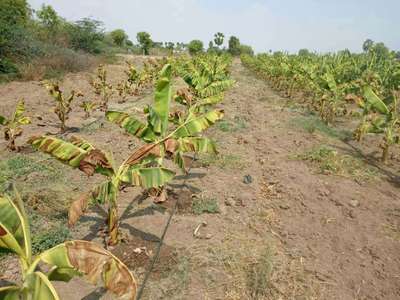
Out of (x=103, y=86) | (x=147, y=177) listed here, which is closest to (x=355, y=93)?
(x=103, y=86)

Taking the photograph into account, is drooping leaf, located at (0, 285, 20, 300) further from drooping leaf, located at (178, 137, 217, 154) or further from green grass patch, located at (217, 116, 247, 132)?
green grass patch, located at (217, 116, 247, 132)

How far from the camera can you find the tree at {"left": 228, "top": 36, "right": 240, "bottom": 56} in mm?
67250

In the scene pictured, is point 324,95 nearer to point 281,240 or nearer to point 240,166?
point 240,166

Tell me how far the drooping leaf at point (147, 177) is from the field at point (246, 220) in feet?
3.41

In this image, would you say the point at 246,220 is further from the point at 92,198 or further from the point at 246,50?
the point at 246,50

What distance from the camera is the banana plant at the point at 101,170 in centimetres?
360

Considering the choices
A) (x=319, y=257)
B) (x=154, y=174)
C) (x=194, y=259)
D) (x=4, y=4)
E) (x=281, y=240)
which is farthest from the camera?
(x=4, y=4)

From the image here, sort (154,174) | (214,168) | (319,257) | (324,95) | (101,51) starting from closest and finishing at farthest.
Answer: (154,174) < (319,257) < (214,168) < (324,95) < (101,51)

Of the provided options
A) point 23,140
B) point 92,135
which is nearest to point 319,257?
point 92,135

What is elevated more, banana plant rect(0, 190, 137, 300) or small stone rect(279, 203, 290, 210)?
banana plant rect(0, 190, 137, 300)

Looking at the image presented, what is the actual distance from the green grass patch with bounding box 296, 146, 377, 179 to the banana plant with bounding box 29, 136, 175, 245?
4708mm

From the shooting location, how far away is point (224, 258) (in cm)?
425

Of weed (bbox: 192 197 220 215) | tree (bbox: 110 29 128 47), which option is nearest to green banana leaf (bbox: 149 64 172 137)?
weed (bbox: 192 197 220 215)

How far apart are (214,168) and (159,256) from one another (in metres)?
3.24
